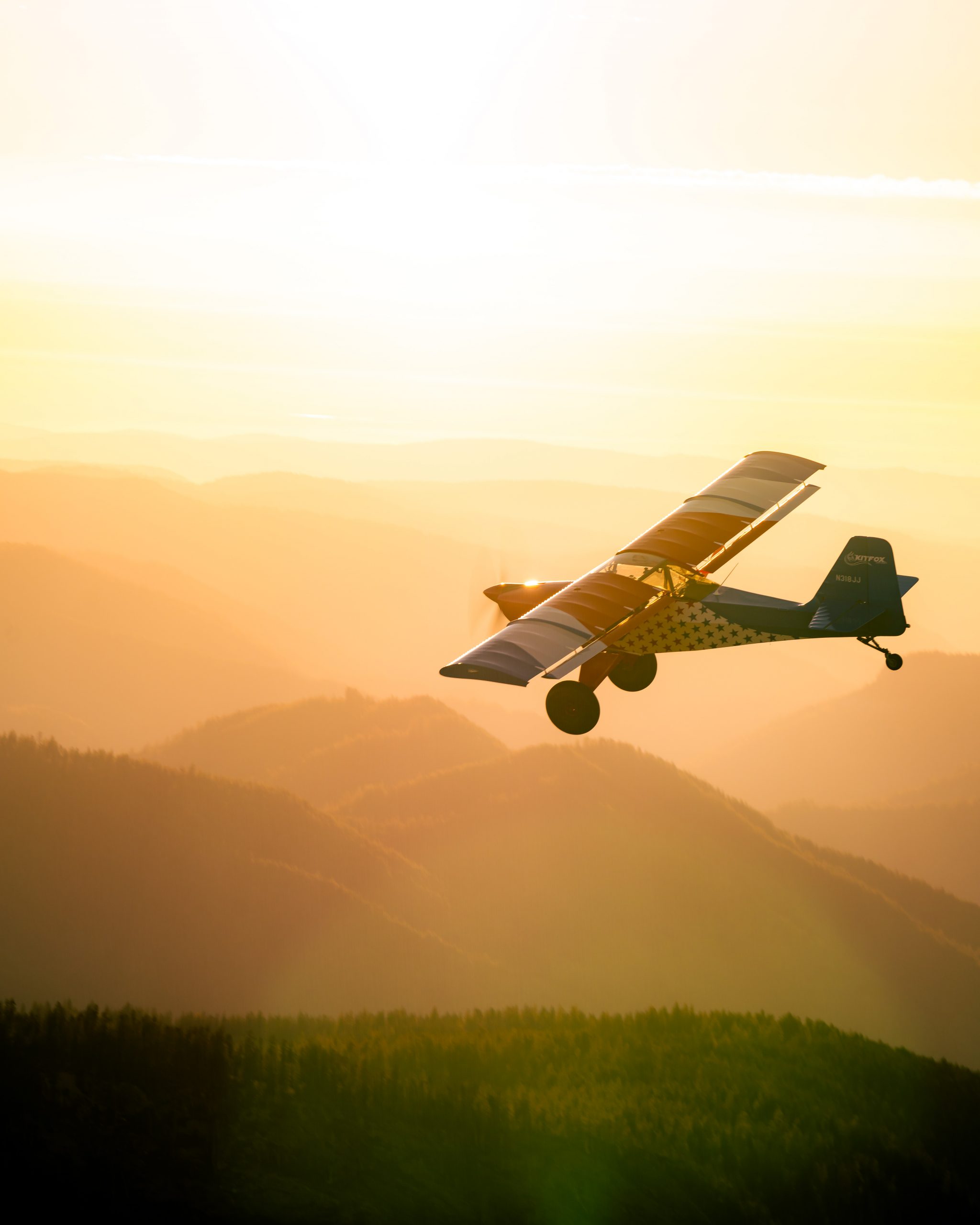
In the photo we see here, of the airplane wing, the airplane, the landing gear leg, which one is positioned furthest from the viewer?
the landing gear leg

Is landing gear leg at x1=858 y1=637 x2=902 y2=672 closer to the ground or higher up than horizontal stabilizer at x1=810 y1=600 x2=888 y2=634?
closer to the ground

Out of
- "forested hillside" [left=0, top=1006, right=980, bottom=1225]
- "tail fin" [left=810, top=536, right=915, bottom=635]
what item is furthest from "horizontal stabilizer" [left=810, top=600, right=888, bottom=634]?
"forested hillside" [left=0, top=1006, right=980, bottom=1225]

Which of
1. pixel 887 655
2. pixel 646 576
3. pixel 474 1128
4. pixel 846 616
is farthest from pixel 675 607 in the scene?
pixel 474 1128

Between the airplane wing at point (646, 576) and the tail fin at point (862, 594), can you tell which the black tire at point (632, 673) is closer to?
the airplane wing at point (646, 576)

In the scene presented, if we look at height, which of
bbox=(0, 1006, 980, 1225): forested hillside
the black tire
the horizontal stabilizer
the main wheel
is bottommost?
bbox=(0, 1006, 980, 1225): forested hillside

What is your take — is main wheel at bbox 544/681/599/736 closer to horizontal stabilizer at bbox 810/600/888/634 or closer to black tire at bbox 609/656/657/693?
black tire at bbox 609/656/657/693

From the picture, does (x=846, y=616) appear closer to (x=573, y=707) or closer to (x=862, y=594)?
(x=862, y=594)
